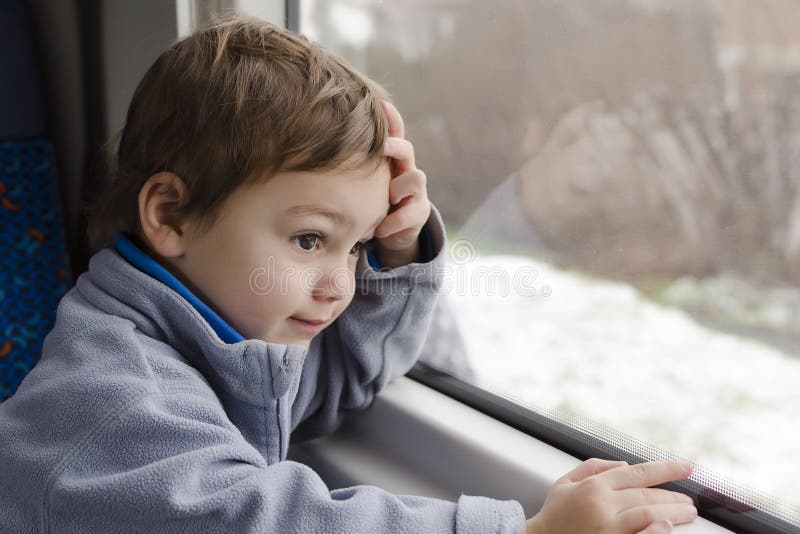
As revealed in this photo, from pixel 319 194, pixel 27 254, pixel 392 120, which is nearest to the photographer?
pixel 319 194

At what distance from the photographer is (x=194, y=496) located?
62cm

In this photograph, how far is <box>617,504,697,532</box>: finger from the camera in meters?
0.63

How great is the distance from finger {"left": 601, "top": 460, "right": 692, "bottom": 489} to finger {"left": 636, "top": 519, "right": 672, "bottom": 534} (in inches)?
2.0

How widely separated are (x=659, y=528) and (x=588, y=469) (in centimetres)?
10

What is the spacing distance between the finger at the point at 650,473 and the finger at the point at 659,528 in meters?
0.05

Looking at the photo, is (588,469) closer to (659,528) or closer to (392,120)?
(659,528)

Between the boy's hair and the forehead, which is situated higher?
the boy's hair

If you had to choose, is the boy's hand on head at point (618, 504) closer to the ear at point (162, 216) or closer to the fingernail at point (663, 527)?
the fingernail at point (663, 527)

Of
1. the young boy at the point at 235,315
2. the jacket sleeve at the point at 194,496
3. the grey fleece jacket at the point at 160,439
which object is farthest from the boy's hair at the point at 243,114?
the jacket sleeve at the point at 194,496

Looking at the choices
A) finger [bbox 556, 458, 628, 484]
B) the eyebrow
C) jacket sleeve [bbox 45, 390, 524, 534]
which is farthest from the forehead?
finger [bbox 556, 458, 628, 484]

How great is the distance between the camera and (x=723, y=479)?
71cm

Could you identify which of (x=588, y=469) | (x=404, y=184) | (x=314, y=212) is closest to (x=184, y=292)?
(x=314, y=212)

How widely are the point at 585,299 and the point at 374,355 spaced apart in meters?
0.27

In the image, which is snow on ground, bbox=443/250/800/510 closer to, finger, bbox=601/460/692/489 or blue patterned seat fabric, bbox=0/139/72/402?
finger, bbox=601/460/692/489
